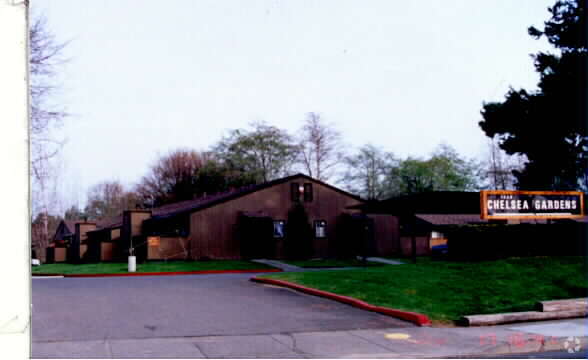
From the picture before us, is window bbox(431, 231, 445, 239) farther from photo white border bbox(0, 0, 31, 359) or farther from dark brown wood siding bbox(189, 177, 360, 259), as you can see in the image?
photo white border bbox(0, 0, 31, 359)

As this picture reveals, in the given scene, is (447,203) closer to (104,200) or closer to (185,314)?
(185,314)

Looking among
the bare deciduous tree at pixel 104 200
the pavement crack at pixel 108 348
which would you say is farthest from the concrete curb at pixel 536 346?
the bare deciduous tree at pixel 104 200

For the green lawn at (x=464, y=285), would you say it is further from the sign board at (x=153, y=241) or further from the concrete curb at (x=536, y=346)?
the sign board at (x=153, y=241)

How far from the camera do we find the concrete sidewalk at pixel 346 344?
8.64m

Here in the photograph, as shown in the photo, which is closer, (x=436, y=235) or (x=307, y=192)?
(x=307, y=192)

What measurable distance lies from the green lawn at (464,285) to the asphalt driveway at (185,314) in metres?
1.13

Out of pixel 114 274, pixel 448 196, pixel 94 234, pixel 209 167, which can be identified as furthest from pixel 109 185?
pixel 114 274

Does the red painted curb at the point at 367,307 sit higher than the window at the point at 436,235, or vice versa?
the window at the point at 436,235

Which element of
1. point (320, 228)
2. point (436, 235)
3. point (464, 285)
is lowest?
point (464, 285)

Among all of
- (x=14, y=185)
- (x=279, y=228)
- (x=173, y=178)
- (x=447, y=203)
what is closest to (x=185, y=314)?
(x=14, y=185)

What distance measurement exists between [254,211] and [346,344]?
93.5 feet

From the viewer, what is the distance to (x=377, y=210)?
33906mm

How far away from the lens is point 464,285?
1514 cm

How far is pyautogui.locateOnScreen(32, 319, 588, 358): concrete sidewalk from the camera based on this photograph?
28.3 feet
